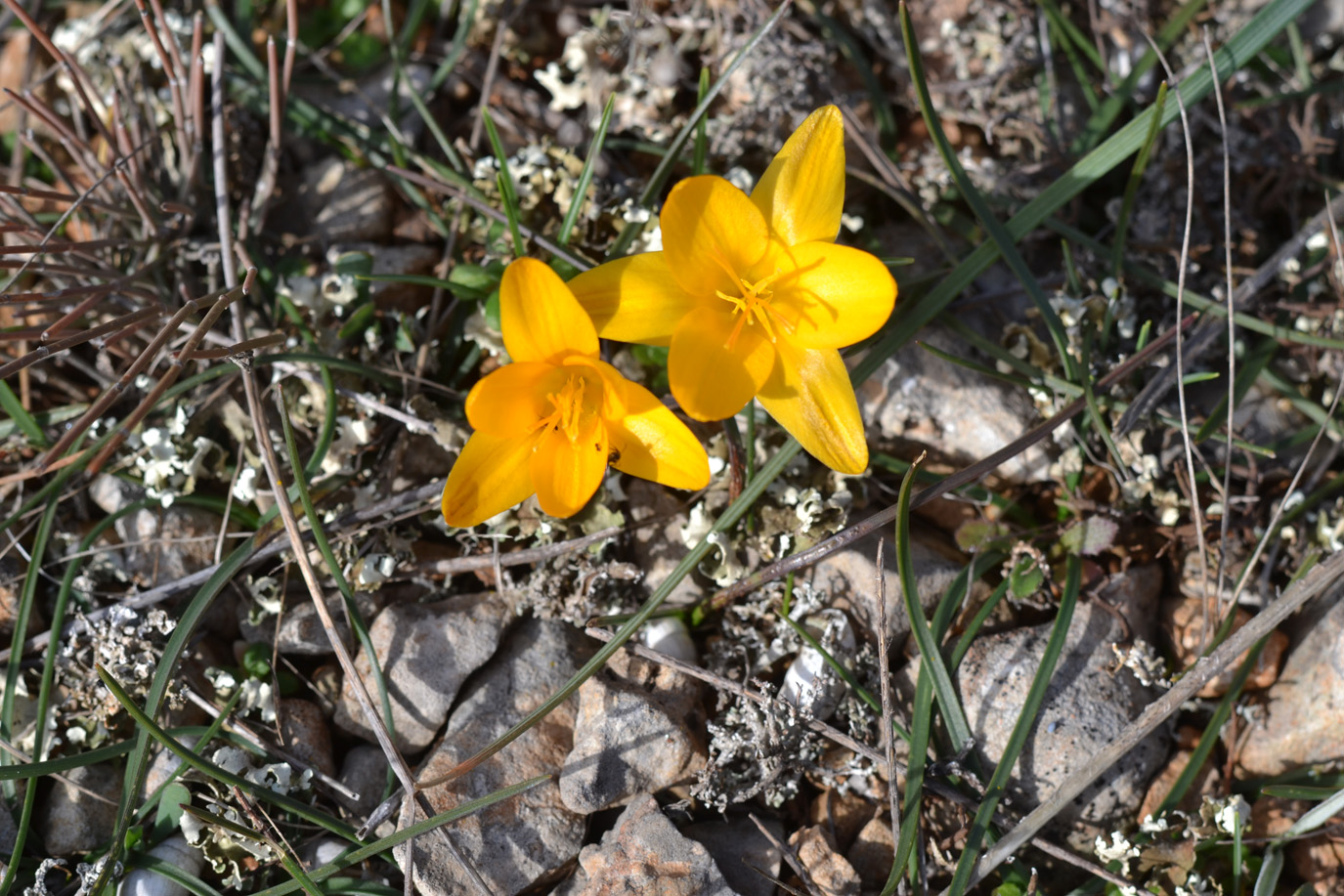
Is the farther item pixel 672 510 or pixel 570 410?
pixel 672 510

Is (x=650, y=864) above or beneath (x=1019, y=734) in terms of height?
beneath

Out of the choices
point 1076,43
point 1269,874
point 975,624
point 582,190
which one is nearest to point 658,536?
point 975,624

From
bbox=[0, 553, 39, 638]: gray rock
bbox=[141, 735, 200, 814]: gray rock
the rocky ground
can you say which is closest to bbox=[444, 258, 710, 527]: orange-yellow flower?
the rocky ground

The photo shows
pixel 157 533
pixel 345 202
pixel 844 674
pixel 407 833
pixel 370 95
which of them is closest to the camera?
pixel 407 833

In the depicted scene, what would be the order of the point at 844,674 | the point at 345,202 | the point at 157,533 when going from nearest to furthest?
the point at 844,674 < the point at 157,533 < the point at 345,202

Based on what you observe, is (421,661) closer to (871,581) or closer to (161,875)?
(161,875)

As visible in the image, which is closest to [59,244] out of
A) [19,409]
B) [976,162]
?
[19,409]
